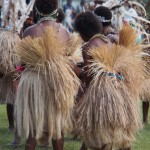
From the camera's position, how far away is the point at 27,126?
205 inches

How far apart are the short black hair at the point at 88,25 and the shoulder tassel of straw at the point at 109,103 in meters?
0.28

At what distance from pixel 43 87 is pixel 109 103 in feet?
2.04

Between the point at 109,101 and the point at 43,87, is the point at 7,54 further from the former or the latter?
the point at 109,101

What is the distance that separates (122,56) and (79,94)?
57cm

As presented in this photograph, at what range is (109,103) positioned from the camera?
5.25 meters

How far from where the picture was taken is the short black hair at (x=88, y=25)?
18.2 ft

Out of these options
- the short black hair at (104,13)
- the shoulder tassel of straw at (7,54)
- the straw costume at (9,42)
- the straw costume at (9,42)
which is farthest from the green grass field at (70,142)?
the short black hair at (104,13)

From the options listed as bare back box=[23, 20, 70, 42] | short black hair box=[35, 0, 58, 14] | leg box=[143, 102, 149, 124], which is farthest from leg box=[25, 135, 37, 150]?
leg box=[143, 102, 149, 124]

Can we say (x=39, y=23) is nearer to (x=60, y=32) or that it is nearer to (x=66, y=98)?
(x=60, y=32)

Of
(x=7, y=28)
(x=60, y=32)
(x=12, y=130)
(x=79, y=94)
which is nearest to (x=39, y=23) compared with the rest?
(x=60, y=32)

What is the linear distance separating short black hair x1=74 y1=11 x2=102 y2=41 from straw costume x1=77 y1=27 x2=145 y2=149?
0.26 metres

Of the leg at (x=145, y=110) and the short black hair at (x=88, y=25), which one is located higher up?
the short black hair at (x=88, y=25)

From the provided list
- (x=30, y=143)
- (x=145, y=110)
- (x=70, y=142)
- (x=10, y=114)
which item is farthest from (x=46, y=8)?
(x=145, y=110)

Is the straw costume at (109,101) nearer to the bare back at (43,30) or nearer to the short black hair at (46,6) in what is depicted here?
the bare back at (43,30)
